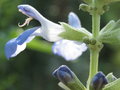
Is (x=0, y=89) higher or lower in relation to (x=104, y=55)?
lower

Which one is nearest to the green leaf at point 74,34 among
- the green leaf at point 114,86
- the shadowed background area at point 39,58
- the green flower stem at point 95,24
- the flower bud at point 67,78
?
the green flower stem at point 95,24

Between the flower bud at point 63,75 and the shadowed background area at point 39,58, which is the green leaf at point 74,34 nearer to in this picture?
the flower bud at point 63,75

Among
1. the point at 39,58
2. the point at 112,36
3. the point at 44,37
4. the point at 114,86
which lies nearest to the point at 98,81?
the point at 114,86

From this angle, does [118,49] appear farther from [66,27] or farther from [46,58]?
[66,27]

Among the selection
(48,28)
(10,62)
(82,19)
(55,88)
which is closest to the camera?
(48,28)

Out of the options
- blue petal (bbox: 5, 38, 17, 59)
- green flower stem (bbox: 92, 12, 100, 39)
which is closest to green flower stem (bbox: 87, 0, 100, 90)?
green flower stem (bbox: 92, 12, 100, 39)

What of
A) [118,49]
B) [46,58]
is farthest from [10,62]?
[118,49]
